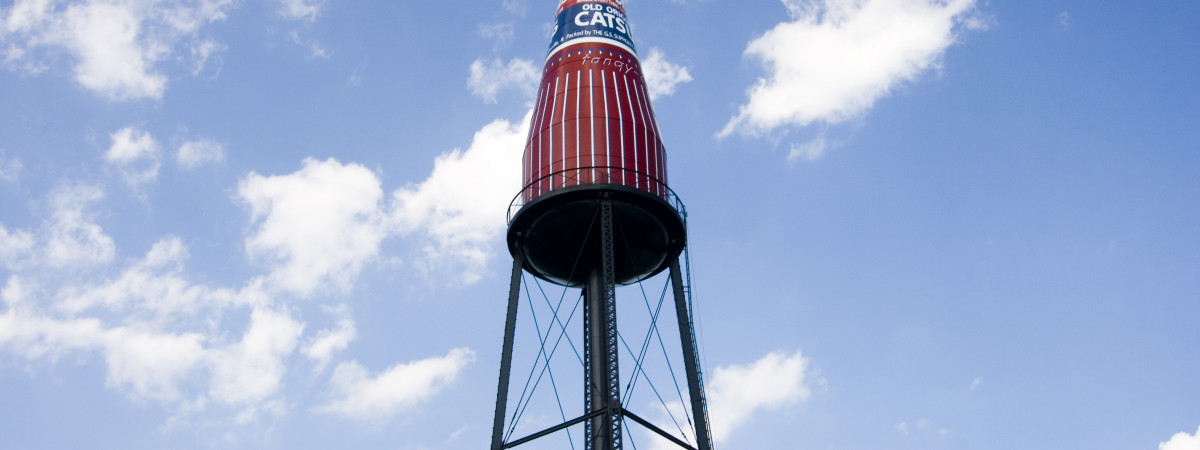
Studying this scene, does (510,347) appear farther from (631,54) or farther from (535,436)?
(631,54)

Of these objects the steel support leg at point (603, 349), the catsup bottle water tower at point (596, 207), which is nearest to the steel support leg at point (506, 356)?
the catsup bottle water tower at point (596, 207)

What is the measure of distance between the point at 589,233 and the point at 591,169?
1.56 m

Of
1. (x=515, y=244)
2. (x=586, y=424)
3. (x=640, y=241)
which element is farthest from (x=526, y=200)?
(x=586, y=424)

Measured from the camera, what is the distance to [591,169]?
26.6m

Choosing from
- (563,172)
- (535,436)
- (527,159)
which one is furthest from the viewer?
(527,159)

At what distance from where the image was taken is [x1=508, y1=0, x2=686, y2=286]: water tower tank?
86.0ft

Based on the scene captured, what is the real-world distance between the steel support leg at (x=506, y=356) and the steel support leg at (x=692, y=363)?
388 centimetres

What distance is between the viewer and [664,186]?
27.5m

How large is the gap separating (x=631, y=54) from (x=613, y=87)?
1988 millimetres

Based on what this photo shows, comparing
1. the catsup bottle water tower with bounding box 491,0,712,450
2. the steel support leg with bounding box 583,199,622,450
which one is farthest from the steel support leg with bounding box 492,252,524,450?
the steel support leg with bounding box 583,199,622,450

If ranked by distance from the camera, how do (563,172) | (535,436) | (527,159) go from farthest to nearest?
1. (527,159)
2. (563,172)
3. (535,436)

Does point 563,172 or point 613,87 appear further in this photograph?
point 613,87

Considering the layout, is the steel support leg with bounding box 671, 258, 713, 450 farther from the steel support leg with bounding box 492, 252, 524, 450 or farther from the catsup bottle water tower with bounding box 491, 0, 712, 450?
the steel support leg with bounding box 492, 252, 524, 450

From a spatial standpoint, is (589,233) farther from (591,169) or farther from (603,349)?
(603,349)
